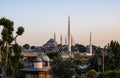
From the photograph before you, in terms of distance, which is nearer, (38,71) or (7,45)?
(7,45)

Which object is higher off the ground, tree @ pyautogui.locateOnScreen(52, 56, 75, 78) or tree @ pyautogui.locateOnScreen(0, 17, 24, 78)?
tree @ pyautogui.locateOnScreen(0, 17, 24, 78)

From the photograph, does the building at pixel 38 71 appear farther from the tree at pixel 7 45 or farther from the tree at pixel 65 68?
the tree at pixel 7 45

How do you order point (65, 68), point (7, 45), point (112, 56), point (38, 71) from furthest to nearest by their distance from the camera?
1. point (38, 71)
2. point (112, 56)
3. point (65, 68)
4. point (7, 45)

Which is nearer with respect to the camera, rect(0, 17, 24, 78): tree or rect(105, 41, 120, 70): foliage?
rect(0, 17, 24, 78): tree

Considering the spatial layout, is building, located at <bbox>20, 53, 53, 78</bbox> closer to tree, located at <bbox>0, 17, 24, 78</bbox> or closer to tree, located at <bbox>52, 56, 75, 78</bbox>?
tree, located at <bbox>52, 56, 75, 78</bbox>

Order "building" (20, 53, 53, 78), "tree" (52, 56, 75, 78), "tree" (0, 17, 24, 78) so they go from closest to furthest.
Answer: "tree" (0, 17, 24, 78)
"tree" (52, 56, 75, 78)
"building" (20, 53, 53, 78)

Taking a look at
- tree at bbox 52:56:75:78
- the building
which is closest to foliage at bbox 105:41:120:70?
tree at bbox 52:56:75:78

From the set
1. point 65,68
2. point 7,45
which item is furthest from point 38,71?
point 7,45

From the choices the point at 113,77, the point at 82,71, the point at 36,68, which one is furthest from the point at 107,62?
the point at 113,77

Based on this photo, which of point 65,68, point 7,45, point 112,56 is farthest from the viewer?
point 112,56

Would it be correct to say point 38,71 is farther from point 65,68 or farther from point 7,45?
point 7,45

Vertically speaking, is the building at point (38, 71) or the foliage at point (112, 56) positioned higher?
the foliage at point (112, 56)

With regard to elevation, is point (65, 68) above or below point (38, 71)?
above

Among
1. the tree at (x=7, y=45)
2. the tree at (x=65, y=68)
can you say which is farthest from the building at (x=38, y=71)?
the tree at (x=7, y=45)
